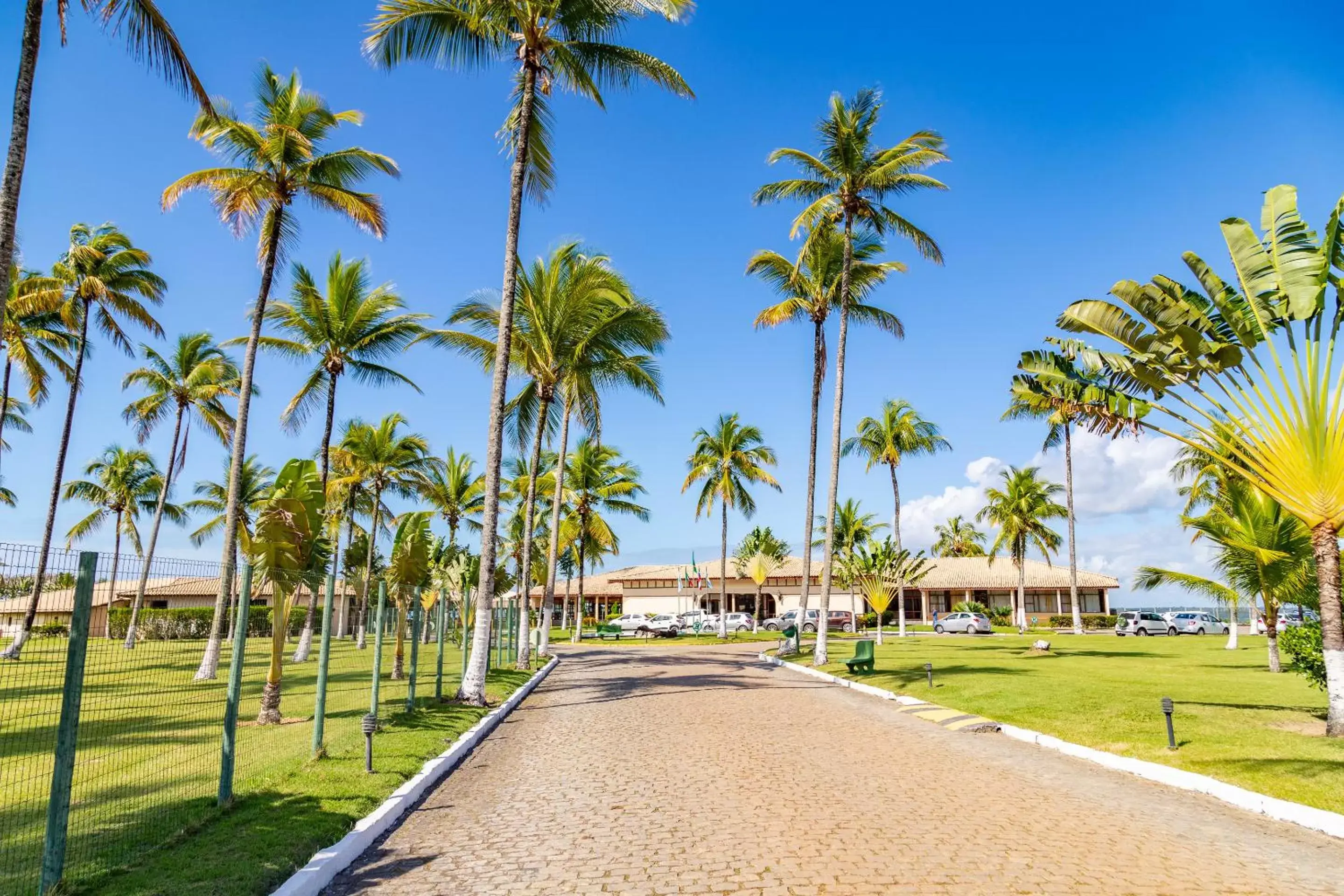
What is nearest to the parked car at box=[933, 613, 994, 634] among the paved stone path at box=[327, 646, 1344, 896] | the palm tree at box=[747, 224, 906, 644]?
the palm tree at box=[747, 224, 906, 644]

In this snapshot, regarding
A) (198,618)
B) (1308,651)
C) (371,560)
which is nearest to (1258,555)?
(1308,651)

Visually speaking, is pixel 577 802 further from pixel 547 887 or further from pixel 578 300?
pixel 578 300

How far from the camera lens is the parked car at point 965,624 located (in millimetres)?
48031

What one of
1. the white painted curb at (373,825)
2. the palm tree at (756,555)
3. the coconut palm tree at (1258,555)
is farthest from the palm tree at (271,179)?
the palm tree at (756,555)

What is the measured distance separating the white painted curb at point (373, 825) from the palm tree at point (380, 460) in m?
25.9

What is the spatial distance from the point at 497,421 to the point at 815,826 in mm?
10518

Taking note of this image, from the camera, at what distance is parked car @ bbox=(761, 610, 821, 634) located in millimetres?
44500

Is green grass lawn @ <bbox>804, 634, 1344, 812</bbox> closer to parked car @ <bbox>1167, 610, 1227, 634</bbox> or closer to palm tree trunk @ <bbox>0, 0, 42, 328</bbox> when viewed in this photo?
palm tree trunk @ <bbox>0, 0, 42, 328</bbox>

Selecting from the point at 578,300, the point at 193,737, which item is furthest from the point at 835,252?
the point at 193,737

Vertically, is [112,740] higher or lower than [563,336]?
lower

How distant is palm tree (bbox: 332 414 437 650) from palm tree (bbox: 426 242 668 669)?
13371 mm

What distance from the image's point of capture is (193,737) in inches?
434

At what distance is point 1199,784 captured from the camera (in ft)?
Result: 27.3

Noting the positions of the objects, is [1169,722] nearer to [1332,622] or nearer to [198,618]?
[1332,622]
